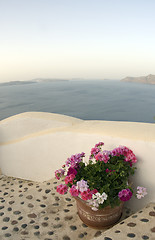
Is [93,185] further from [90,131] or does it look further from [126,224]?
[90,131]

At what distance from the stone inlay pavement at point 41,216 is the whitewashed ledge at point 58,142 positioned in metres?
0.47

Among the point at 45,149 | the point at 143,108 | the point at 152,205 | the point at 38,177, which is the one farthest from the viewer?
the point at 143,108

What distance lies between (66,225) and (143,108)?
74.3 meters

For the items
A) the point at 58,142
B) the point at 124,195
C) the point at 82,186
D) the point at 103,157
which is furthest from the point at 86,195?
the point at 58,142

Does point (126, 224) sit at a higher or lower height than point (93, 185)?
lower

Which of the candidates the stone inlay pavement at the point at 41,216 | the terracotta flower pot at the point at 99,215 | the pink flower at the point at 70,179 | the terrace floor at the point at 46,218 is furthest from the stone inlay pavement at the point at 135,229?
the pink flower at the point at 70,179

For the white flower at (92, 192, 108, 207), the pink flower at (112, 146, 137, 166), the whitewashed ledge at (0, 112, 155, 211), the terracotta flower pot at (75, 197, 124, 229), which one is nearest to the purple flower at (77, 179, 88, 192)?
the white flower at (92, 192, 108, 207)

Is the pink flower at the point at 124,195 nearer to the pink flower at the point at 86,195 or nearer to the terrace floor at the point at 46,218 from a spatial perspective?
the terrace floor at the point at 46,218

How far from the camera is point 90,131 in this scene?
9.88 ft

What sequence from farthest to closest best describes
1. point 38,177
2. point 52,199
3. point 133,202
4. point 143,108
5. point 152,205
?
1. point 143,108
2. point 38,177
3. point 52,199
4. point 133,202
5. point 152,205

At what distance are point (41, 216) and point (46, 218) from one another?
90 millimetres

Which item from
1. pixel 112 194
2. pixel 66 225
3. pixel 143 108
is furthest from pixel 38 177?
pixel 143 108

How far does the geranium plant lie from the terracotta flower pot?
12 cm

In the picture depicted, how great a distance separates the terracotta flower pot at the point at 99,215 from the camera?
2.24 m
